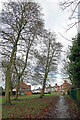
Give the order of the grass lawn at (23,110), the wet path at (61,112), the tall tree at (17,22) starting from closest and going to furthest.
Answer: the grass lawn at (23,110) < the wet path at (61,112) < the tall tree at (17,22)

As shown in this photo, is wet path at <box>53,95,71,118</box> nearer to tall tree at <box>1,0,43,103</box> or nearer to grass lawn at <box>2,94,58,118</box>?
grass lawn at <box>2,94,58,118</box>

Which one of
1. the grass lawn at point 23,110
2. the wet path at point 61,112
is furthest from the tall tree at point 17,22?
the wet path at point 61,112

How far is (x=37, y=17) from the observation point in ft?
44.5

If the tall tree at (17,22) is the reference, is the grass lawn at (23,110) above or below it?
below

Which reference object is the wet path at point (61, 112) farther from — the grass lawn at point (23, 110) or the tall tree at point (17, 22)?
the tall tree at point (17, 22)

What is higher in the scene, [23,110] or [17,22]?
[17,22]

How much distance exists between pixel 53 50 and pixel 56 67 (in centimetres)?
356

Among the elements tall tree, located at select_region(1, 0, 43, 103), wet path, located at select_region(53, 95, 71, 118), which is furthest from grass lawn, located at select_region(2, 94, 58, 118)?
tall tree, located at select_region(1, 0, 43, 103)

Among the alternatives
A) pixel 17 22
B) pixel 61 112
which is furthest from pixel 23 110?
pixel 17 22

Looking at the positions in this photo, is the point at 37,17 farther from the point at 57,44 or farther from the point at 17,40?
the point at 57,44

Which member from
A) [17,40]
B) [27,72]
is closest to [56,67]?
[27,72]

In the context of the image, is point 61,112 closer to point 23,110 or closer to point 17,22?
point 23,110

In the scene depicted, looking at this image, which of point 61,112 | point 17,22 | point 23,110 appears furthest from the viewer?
point 17,22

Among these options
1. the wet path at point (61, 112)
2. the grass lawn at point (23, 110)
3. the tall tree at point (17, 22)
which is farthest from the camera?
the tall tree at point (17, 22)
